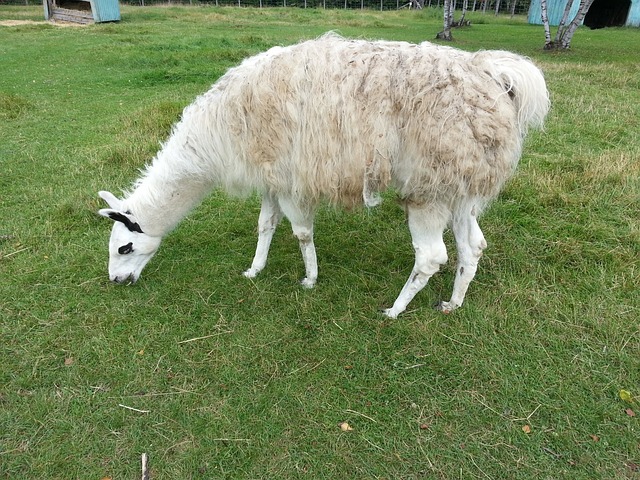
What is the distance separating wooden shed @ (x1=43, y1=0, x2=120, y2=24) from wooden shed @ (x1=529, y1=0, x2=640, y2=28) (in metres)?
20.4

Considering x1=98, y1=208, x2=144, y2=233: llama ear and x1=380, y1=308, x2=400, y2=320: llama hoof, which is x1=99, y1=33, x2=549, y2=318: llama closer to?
x1=98, y1=208, x2=144, y2=233: llama ear

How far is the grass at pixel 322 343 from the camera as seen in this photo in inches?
94.6

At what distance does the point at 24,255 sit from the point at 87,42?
43.3 ft

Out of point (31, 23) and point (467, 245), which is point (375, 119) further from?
point (31, 23)

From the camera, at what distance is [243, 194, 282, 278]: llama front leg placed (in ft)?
11.9

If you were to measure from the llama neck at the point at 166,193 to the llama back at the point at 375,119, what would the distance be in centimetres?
44

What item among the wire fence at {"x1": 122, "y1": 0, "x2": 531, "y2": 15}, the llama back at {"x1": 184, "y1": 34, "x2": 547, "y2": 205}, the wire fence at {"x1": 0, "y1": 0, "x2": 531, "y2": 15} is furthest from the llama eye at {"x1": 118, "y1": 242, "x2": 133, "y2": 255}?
the wire fence at {"x1": 122, "y1": 0, "x2": 531, "y2": 15}

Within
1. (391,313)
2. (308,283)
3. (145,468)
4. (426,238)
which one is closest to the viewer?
(145,468)

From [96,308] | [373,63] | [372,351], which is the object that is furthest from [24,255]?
[373,63]

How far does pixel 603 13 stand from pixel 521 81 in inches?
1055

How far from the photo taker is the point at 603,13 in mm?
23562


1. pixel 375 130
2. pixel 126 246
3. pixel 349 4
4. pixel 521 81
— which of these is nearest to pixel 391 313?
pixel 375 130

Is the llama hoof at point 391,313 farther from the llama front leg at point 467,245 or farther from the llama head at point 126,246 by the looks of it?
the llama head at point 126,246

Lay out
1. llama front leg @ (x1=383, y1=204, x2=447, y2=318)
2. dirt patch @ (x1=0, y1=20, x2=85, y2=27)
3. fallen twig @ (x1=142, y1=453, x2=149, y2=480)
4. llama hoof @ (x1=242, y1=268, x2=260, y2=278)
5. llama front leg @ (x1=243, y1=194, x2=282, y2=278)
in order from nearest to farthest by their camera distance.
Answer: fallen twig @ (x1=142, y1=453, x2=149, y2=480) → llama front leg @ (x1=383, y1=204, x2=447, y2=318) → llama front leg @ (x1=243, y1=194, x2=282, y2=278) → llama hoof @ (x1=242, y1=268, x2=260, y2=278) → dirt patch @ (x1=0, y1=20, x2=85, y2=27)
